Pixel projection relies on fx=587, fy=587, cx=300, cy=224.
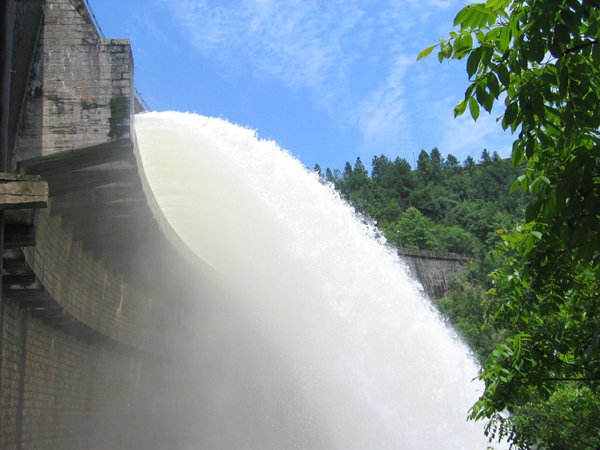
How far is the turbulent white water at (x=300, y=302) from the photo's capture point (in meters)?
19.3

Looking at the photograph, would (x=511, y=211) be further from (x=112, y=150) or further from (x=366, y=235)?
(x=112, y=150)

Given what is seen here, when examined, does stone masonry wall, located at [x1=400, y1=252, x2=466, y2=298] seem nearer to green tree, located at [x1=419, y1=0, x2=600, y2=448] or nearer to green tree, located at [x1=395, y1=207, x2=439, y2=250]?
green tree, located at [x1=395, y1=207, x2=439, y2=250]

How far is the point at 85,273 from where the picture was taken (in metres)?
16.0

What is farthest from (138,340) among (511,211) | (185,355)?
(511,211)

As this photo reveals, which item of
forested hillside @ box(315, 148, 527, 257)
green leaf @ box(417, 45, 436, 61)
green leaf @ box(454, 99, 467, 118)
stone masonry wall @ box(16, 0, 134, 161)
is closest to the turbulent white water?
stone masonry wall @ box(16, 0, 134, 161)

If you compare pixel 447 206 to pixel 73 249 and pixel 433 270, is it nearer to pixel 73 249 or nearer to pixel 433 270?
pixel 433 270

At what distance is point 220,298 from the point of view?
25.2m

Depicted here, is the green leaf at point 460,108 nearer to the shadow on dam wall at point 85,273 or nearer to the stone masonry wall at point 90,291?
the shadow on dam wall at point 85,273

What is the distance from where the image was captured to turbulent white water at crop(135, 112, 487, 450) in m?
19.3

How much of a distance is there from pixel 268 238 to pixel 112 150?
461 inches

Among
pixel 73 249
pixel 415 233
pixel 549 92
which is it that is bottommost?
pixel 549 92

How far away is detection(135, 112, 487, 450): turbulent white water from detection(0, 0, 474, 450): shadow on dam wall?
1432 millimetres

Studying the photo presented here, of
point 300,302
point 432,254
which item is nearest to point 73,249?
point 300,302

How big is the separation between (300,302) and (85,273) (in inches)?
343
